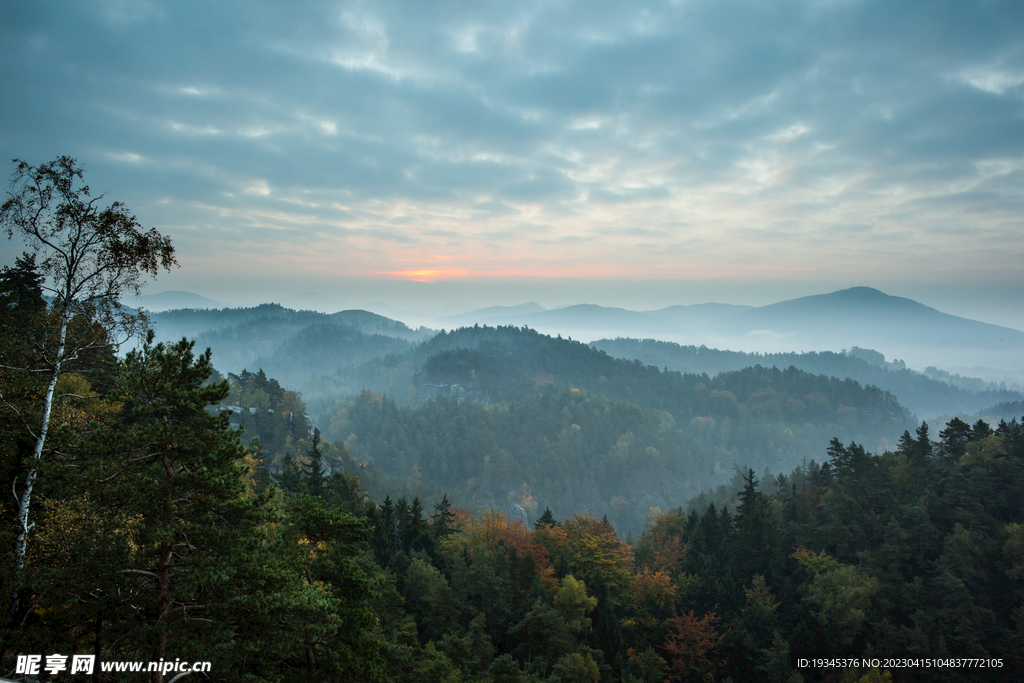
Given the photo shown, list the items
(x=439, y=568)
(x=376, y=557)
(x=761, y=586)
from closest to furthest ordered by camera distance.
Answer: (x=376, y=557) < (x=439, y=568) < (x=761, y=586)

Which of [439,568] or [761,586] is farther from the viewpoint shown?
[761,586]

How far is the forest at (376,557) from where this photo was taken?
10.8m

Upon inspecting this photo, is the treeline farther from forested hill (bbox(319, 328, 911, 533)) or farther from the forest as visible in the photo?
forested hill (bbox(319, 328, 911, 533))

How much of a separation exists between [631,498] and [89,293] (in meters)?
151

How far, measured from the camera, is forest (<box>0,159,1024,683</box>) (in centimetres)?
1078

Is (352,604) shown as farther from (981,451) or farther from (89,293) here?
(981,451)

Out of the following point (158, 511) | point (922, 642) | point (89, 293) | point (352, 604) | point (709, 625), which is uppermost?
point (89, 293)

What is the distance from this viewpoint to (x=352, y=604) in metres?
14.8

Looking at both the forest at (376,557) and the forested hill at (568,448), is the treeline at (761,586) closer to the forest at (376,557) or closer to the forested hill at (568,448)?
the forest at (376,557)

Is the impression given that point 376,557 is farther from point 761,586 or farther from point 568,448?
point 568,448

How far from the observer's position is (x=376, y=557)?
3662 cm

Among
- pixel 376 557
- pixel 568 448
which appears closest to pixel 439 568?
pixel 376 557

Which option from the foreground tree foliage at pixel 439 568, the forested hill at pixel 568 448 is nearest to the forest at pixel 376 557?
the foreground tree foliage at pixel 439 568

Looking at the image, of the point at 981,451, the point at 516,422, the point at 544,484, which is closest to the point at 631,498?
the point at 544,484
